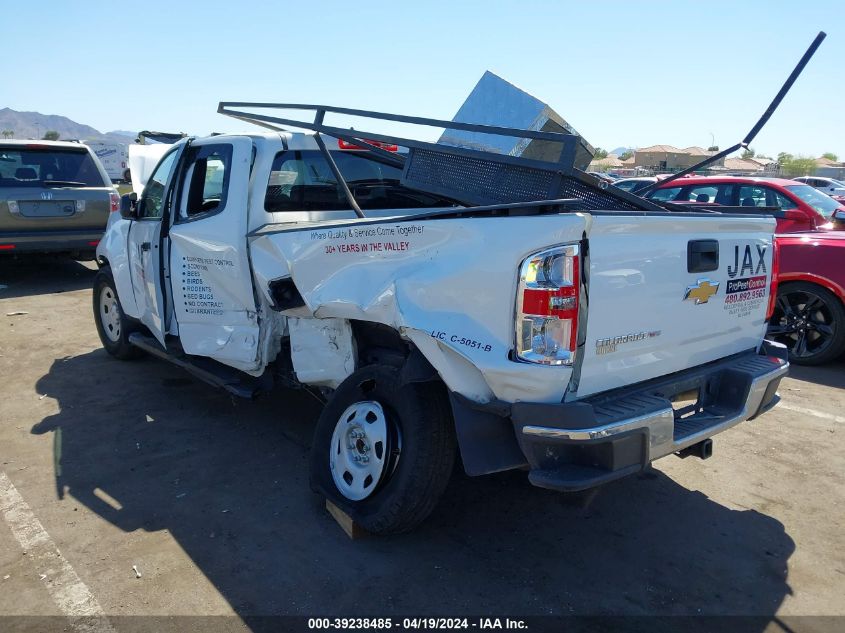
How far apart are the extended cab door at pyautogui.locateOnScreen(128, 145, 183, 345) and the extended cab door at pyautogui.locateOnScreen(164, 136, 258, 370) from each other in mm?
192

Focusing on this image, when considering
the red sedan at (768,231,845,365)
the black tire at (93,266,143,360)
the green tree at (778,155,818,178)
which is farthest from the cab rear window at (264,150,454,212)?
the green tree at (778,155,818,178)

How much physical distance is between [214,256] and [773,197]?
721 cm

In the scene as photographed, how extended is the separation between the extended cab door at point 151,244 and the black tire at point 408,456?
2461mm

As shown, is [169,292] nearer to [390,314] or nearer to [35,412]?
[35,412]

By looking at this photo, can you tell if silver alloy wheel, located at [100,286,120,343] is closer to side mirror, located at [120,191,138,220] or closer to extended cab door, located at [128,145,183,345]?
extended cab door, located at [128,145,183,345]

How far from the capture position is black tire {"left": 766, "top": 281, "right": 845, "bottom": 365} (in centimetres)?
622

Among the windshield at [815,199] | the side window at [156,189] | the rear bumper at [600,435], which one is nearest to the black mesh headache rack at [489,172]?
the rear bumper at [600,435]

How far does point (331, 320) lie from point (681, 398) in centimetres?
189

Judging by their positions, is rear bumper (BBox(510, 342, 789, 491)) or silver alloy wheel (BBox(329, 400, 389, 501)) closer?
rear bumper (BBox(510, 342, 789, 491))

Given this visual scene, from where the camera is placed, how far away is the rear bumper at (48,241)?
9.05 m

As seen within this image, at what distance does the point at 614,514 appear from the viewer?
3697 millimetres

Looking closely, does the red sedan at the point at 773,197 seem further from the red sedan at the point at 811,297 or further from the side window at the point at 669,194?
the red sedan at the point at 811,297

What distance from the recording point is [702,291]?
10.4 feet

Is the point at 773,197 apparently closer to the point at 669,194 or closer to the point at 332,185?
the point at 669,194
